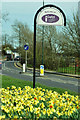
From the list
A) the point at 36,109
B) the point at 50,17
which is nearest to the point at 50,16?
the point at 50,17

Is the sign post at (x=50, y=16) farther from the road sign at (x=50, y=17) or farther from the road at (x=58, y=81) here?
the road at (x=58, y=81)

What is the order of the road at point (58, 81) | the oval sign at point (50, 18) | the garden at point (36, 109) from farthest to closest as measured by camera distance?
the road at point (58, 81)
the oval sign at point (50, 18)
the garden at point (36, 109)

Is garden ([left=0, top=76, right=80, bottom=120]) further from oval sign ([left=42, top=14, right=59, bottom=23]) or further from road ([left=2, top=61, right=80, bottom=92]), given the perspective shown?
road ([left=2, top=61, right=80, bottom=92])

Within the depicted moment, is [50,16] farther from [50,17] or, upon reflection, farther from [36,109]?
[36,109]

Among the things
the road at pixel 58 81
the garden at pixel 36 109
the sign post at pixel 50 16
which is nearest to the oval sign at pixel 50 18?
the sign post at pixel 50 16

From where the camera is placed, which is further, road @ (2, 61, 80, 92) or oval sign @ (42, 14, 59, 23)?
road @ (2, 61, 80, 92)

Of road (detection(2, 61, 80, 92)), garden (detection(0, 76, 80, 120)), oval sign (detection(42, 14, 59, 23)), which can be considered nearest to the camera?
garden (detection(0, 76, 80, 120))

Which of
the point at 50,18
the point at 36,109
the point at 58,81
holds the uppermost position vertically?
the point at 50,18

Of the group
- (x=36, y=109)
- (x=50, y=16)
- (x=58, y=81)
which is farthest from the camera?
(x=58, y=81)

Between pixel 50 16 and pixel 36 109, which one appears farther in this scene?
pixel 50 16

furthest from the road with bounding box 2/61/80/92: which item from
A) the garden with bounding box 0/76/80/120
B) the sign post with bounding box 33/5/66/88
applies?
the garden with bounding box 0/76/80/120

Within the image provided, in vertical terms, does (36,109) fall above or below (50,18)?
below

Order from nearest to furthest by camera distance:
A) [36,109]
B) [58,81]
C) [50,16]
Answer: [36,109] → [50,16] → [58,81]

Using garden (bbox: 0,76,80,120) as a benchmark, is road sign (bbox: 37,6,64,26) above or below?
above
